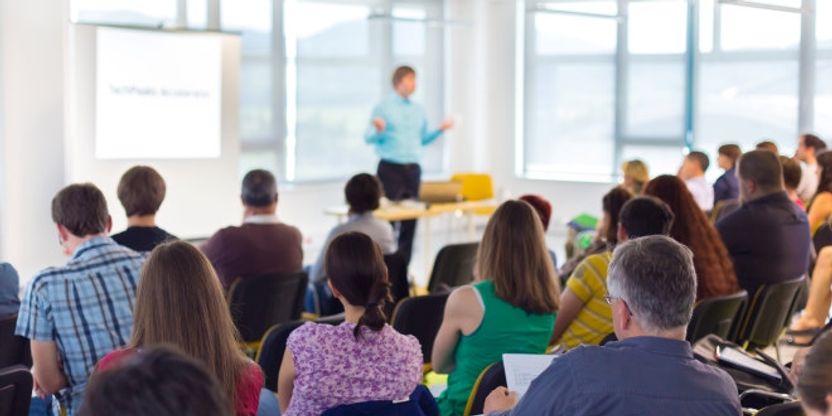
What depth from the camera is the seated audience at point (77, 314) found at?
3.49m

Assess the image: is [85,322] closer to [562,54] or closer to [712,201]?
[712,201]

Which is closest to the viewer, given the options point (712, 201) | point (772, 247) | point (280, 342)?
point (280, 342)

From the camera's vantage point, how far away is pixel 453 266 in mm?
6230

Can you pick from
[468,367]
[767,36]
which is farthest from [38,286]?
[767,36]

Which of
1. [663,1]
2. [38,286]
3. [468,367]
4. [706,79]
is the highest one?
[663,1]

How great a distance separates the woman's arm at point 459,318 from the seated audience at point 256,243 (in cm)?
169

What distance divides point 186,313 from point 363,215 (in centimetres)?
347

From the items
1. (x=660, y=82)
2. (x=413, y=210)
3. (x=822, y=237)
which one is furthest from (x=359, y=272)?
(x=660, y=82)

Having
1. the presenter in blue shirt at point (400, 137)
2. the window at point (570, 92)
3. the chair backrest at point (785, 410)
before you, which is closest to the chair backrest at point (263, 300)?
the chair backrest at point (785, 410)

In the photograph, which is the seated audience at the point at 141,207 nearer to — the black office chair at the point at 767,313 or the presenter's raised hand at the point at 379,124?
the black office chair at the point at 767,313

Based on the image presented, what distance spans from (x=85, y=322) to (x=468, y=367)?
1.27 metres

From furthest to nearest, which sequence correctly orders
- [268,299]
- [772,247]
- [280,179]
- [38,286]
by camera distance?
[280,179]
[772,247]
[268,299]
[38,286]

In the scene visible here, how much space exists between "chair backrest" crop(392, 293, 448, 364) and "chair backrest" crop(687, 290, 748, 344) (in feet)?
3.35

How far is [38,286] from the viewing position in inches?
136
